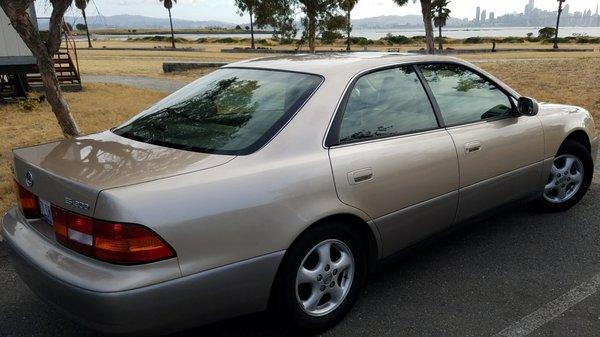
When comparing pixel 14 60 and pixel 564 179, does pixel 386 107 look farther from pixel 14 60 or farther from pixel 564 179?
pixel 14 60

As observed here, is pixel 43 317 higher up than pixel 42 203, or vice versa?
pixel 42 203

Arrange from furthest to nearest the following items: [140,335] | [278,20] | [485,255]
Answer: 1. [278,20]
2. [485,255]
3. [140,335]

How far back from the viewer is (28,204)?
263 cm

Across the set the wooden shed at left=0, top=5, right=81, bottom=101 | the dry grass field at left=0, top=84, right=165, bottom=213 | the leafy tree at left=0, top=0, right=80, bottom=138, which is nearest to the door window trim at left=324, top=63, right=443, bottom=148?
the dry grass field at left=0, top=84, right=165, bottom=213

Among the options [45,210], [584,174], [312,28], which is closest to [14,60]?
[45,210]

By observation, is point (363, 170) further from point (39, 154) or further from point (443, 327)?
point (39, 154)

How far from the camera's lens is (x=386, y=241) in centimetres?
298

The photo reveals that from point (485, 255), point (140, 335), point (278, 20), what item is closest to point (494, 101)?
point (485, 255)

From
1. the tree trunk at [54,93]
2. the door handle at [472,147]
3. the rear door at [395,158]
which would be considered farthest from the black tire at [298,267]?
the tree trunk at [54,93]

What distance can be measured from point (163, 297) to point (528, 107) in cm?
298

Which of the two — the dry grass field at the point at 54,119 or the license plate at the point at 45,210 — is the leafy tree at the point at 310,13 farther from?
the license plate at the point at 45,210

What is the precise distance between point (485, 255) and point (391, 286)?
0.87 m

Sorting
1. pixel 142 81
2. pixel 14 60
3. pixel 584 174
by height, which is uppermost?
pixel 14 60

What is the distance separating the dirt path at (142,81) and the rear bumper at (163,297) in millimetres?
13403
